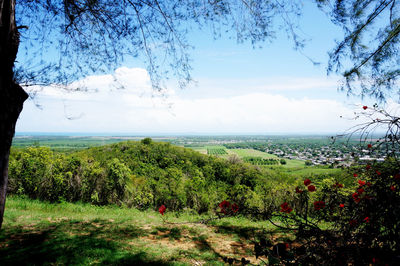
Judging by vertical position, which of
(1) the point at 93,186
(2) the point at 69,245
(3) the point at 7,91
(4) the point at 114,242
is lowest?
(1) the point at 93,186

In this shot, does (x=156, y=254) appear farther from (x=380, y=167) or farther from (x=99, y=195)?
(x=99, y=195)

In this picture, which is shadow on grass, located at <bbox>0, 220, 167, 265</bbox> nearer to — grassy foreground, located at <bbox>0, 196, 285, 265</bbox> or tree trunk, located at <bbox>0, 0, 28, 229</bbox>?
grassy foreground, located at <bbox>0, 196, 285, 265</bbox>

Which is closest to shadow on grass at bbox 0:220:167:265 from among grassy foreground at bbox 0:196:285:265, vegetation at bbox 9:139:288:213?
grassy foreground at bbox 0:196:285:265

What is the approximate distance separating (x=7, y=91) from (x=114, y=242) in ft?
11.2

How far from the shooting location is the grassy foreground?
10.4 feet

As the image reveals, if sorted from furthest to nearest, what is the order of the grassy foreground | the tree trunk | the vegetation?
the vegetation
the grassy foreground
the tree trunk

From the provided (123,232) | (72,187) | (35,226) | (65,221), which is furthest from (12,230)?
(72,187)

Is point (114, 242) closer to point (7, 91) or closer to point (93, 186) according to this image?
point (7, 91)

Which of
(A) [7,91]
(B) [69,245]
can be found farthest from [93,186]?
(A) [7,91]

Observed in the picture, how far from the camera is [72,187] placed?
8414 mm

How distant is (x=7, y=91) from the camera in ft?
5.11

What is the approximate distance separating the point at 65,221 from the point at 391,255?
20.9ft

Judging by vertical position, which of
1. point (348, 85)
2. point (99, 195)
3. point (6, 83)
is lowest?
point (99, 195)

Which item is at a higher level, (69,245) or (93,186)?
(69,245)
